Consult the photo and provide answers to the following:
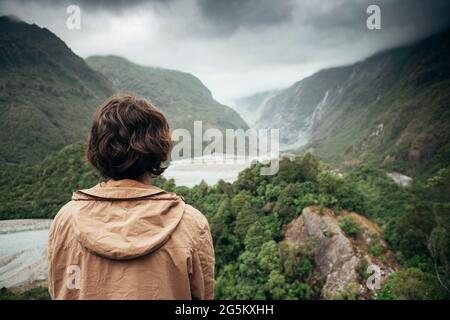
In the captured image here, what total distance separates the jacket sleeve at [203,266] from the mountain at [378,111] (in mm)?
46654

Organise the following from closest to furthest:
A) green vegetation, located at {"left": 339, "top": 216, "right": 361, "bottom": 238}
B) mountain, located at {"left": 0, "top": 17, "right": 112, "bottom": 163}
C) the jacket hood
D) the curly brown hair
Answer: the jacket hood < the curly brown hair < green vegetation, located at {"left": 339, "top": 216, "right": 361, "bottom": 238} < mountain, located at {"left": 0, "top": 17, "right": 112, "bottom": 163}

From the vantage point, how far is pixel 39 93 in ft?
163

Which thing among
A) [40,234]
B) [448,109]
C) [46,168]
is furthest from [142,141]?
[448,109]

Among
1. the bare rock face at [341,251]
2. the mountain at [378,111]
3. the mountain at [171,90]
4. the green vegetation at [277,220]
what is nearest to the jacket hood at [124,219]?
the green vegetation at [277,220]

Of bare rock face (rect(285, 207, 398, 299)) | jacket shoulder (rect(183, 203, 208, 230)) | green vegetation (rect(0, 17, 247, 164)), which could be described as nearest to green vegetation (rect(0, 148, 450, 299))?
bare rock face (rect(285, 207, 398, 299))

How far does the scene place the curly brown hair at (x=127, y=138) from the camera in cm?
140

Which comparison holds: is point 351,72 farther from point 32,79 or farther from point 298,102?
point 32,79

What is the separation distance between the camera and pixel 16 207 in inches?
677

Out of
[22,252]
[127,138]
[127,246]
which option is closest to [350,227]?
[22,252]

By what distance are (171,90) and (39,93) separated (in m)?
49.8

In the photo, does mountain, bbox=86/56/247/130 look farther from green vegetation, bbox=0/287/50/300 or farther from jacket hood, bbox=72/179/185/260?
jacket hood, bbox=72/179/185/260

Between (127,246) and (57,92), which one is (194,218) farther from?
(57,92)

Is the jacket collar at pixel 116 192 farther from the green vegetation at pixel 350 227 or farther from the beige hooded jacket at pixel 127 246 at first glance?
the green vegetation at pixel 350 227

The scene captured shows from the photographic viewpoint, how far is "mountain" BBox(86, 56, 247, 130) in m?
86.6
